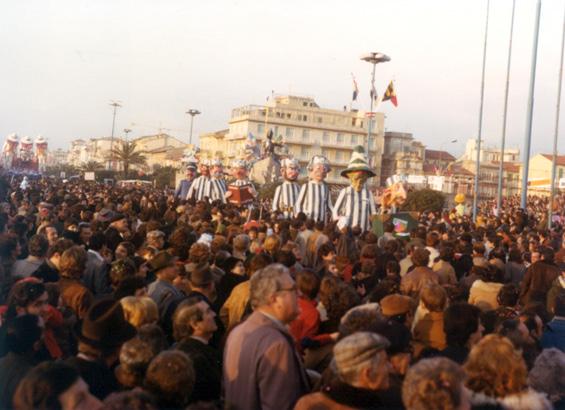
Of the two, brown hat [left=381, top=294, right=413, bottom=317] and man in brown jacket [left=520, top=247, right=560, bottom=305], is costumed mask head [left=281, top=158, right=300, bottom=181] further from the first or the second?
brown hat [left=381, top=294, right=413, bottom=317]

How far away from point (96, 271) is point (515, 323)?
4.38 metres

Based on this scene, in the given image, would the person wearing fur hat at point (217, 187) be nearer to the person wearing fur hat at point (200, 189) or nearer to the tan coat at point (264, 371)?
the person wearing fur hat at point (200, 189)

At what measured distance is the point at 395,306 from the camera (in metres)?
5.84

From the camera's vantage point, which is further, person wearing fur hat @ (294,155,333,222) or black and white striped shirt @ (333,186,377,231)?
person wearing fur hat @ (294,155,333,222)

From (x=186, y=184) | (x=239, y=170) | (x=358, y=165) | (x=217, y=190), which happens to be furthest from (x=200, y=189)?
(x=358, y=165)

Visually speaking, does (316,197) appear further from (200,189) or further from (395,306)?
(395,306)

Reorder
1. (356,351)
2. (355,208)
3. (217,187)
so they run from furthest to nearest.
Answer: (217,187) < (355,208) < (356,351)

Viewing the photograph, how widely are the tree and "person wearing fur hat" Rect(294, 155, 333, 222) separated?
22.2m

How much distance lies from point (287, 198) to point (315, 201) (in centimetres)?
163

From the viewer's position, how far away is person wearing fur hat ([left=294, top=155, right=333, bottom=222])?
52.3 ft

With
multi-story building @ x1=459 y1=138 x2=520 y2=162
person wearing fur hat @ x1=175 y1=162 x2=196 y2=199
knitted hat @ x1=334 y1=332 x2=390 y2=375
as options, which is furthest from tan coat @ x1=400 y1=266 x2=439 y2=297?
multi-story building @ x1=459 y1=138 x2=520 y2=162

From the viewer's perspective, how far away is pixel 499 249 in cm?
1034

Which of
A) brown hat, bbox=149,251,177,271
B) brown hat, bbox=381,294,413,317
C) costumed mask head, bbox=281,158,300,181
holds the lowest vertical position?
brown hat, bbox=381,294,413,317

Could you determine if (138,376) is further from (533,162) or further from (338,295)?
(533,162)
